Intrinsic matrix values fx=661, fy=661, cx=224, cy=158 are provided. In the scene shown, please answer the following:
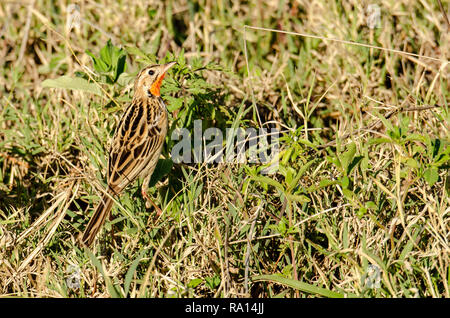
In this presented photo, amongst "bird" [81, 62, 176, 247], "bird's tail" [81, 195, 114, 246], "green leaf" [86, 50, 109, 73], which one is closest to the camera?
"bird's tail" [81, 195, 114, 246]

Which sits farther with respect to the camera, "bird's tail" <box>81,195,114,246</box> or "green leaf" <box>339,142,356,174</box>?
"bird's tail" <box>81,195,114,246</box>

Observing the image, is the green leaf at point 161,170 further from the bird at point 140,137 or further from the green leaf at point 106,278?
the green leaf at point 106,278

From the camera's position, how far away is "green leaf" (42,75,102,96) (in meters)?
6.00

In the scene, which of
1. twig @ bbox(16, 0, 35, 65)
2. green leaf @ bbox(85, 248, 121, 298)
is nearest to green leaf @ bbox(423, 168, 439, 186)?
green leaf @ bbox(85, 248, 121, 298)

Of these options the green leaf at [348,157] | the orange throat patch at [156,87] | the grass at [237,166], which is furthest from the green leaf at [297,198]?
the orange throat patch at [156,87]

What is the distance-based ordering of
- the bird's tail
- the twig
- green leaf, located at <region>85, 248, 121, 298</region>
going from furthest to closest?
the twig → the bird's tail → green leaf, located at <region>85, 248, 121, 298</region>

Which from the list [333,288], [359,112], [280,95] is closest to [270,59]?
[280,95]

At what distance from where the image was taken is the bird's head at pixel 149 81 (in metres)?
5.91

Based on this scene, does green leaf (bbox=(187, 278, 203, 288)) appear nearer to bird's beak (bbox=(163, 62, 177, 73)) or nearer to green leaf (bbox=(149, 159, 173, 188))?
green leaf (bbox=(149, 159, 173, 188))

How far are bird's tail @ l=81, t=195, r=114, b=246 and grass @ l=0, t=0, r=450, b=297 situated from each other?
14cm

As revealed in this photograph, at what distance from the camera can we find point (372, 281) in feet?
14.2

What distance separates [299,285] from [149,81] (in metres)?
2.47

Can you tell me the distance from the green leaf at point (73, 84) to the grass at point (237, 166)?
0.01 m
